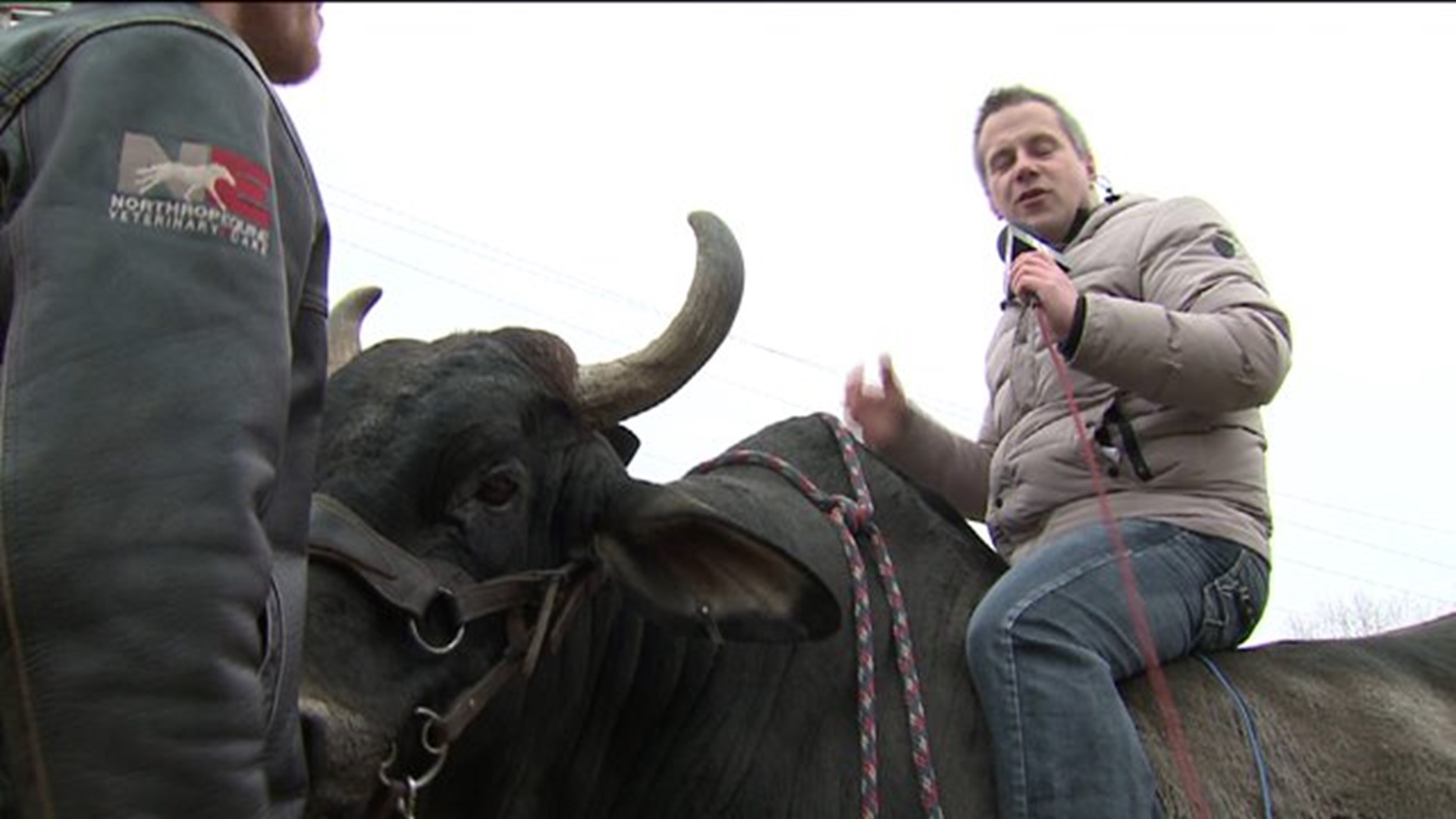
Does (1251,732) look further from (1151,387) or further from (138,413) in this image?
(138,413)

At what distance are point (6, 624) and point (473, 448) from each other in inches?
73.7

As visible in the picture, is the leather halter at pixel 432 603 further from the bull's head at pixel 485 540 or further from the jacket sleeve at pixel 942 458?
the jacket sleeve at pixel 942 458

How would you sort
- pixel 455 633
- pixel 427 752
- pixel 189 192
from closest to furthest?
pixel 189 192
pixel 427 752
pixel 455 633

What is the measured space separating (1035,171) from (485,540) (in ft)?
8.08

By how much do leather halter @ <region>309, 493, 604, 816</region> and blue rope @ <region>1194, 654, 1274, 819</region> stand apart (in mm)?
2003

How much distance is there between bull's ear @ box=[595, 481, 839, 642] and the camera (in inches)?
136

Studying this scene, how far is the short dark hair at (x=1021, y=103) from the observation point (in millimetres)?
4902

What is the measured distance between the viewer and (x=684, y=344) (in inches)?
155

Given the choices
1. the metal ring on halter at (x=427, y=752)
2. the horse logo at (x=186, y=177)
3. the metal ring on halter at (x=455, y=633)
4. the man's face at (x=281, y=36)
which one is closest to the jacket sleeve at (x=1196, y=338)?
the metal ring on halter at (x=455, y=633)

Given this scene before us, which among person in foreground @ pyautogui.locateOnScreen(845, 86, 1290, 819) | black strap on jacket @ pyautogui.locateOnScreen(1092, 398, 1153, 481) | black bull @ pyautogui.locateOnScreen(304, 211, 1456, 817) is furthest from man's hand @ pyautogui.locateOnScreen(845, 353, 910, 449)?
black strap on jacket @ pyautogui.locateOnScreen(1092, 398, 1153, 481)

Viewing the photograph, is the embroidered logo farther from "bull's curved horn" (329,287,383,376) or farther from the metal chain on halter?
"bull's curved horn" (329,287,383,376)

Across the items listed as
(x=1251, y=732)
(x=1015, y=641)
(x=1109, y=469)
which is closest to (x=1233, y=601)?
(x=1251, y=732)

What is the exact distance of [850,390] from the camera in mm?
5055

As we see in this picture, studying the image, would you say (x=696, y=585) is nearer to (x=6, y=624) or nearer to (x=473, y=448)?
(x=473, y=448)
